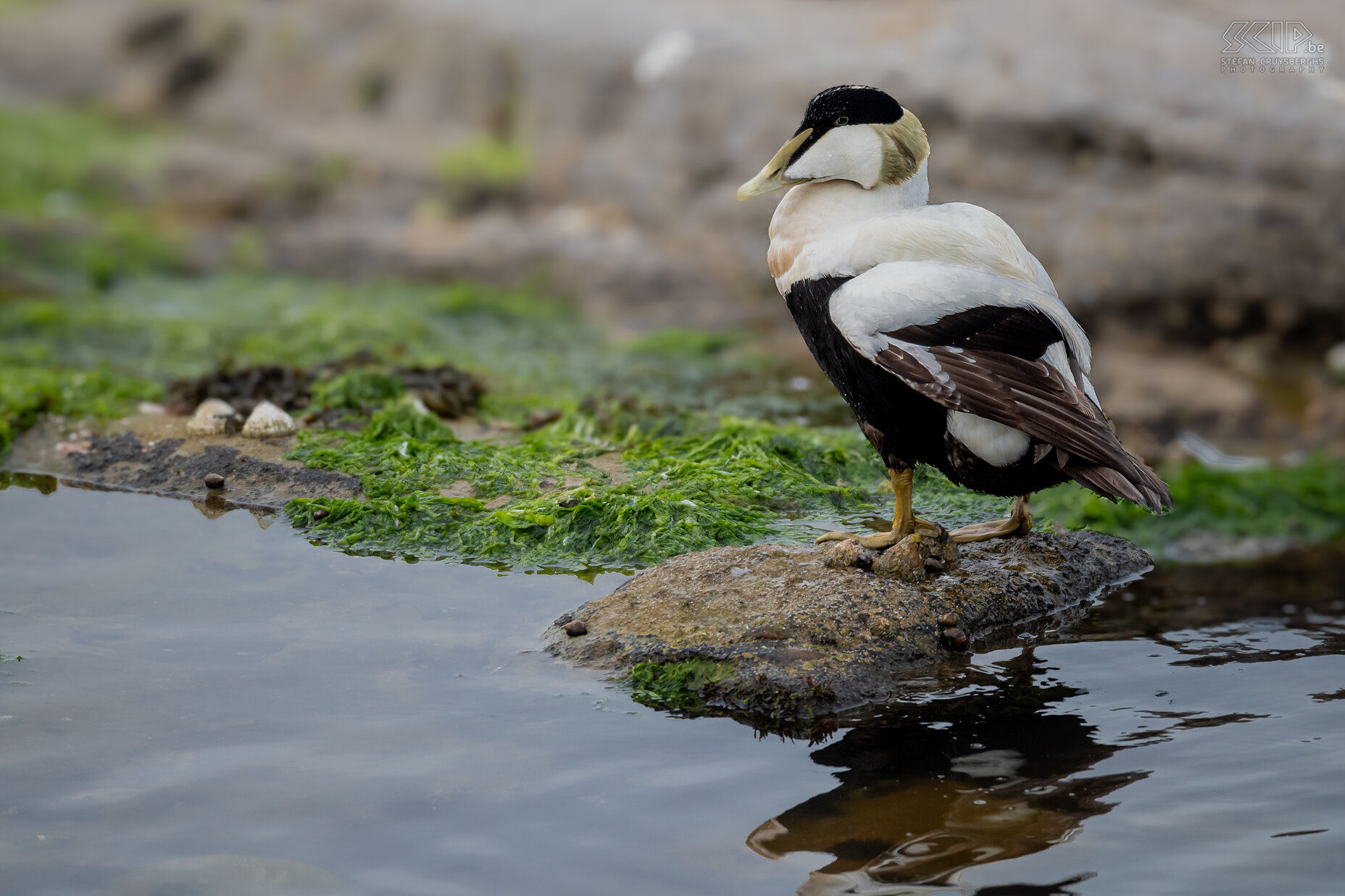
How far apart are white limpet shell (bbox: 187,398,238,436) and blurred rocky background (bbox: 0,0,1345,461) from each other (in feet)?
16.9

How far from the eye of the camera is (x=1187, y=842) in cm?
344

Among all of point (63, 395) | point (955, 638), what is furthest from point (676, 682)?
point (63, 395)

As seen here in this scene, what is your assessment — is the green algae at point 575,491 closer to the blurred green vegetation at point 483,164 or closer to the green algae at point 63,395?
the green algae at point 63,395

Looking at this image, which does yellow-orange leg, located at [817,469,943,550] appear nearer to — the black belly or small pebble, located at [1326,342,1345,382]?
the black belly

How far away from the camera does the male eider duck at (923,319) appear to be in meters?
4.06

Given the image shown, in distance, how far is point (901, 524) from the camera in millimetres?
4613

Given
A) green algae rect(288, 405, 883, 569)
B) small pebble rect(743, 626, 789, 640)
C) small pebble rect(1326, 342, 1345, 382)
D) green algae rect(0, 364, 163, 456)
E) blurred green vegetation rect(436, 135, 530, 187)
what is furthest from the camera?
blurred green vegetation rect(436, 135, 530, 187)

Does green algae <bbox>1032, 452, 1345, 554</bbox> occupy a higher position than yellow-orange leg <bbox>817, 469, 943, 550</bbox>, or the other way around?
green algae <bbox>1032, 452, 1345, 554</bbox>

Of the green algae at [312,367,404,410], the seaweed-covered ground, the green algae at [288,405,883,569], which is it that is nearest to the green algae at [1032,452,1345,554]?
the seaweed-covered ground

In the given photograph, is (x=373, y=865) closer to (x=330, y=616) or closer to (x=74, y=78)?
(x=330, y=616)

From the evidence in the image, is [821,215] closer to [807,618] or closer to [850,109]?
[850,109]

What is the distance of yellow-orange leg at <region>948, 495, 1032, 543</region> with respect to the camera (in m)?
4.86

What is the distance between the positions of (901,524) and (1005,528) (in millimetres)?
544

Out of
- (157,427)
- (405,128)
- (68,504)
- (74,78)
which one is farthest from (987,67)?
(74,78)
